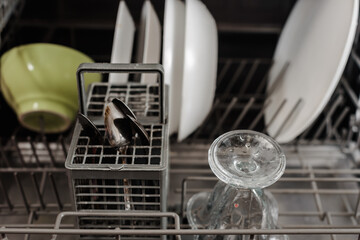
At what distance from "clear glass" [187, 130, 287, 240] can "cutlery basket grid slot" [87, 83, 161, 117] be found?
12cm

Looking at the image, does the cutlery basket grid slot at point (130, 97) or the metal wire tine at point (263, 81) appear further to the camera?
the metal wire tine at point (263, 81)

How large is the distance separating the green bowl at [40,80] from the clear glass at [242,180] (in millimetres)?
289

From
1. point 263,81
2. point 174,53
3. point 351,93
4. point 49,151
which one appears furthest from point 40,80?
point 351,93

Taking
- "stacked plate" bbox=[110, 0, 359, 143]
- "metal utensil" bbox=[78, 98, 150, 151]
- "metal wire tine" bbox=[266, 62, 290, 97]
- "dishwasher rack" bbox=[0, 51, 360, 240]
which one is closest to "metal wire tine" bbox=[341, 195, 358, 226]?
"dishwasher rack" bbox=[0, 51, 360, 240]

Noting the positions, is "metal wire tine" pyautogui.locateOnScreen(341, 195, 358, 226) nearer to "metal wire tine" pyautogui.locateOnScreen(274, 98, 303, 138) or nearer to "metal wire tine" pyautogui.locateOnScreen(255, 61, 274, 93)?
"metal wire tine" pyautogui.locateOnScreen(274, 98, 303, 138)

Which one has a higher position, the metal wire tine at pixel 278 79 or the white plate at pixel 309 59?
the white plate at pixel 309 59

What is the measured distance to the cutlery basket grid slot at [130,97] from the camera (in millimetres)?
628

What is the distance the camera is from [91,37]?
987 millimetres

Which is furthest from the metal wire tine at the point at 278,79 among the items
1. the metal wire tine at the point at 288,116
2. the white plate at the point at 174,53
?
the white plate at the point at 174,53

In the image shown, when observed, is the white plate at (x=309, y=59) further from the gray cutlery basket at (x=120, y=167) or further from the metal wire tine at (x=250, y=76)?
the gray cutlery basket at (x=120, y=167)

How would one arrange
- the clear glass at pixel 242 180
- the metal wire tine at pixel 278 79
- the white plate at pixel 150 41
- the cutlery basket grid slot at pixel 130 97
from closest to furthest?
the clear glass at pixel 242 180, the cutlery basket grid slot at pixel 130 97, the white plate at pixel 150 41, the metal wire tine at pixel 278 79

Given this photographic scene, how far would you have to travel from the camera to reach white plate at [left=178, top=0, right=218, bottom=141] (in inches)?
27.8

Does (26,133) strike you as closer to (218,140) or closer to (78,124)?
(78,124)

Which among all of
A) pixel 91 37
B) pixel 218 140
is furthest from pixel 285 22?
pixel 218 140
